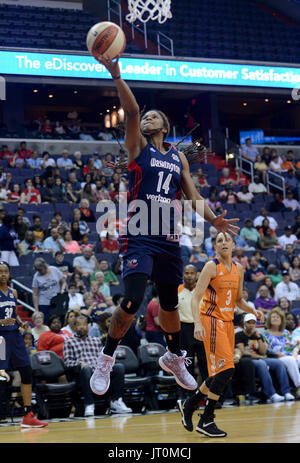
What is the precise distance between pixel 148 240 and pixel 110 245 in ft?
30.3

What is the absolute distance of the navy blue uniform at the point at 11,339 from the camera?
838 cm

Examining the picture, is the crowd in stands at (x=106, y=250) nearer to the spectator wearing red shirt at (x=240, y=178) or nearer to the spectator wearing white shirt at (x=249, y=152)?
the spectator wearing red shirt at (x=240, y=178)

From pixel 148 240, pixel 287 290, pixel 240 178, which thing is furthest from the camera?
pixel 240 178

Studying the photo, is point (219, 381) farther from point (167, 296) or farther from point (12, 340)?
point (12, 340)

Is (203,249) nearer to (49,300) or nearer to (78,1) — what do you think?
(49,300)

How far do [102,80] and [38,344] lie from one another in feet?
38.5

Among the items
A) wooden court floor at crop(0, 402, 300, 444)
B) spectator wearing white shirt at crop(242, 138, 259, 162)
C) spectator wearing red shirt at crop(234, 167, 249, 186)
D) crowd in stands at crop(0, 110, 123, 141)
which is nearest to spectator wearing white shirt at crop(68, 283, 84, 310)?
wooden court floor at crop(0, 402, 300, 444)

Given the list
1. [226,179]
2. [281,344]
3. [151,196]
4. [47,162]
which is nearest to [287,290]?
[281,344]

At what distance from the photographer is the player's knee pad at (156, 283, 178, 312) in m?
5.59

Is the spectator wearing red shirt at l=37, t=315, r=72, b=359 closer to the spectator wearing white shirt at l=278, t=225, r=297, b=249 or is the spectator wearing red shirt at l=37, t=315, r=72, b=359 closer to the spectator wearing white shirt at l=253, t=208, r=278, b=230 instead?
the spectator wearing white shirt at l=278, t=225, r=297, b=249

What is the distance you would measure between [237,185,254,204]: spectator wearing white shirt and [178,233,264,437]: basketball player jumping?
12.0m

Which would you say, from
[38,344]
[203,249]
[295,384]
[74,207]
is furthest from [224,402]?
[74,207]

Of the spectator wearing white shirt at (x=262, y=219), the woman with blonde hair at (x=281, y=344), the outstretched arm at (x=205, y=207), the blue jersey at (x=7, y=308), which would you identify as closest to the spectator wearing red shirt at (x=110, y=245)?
the woman with blonde hair at (x=281, y=344)

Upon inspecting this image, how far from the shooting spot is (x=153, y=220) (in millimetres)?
5512
